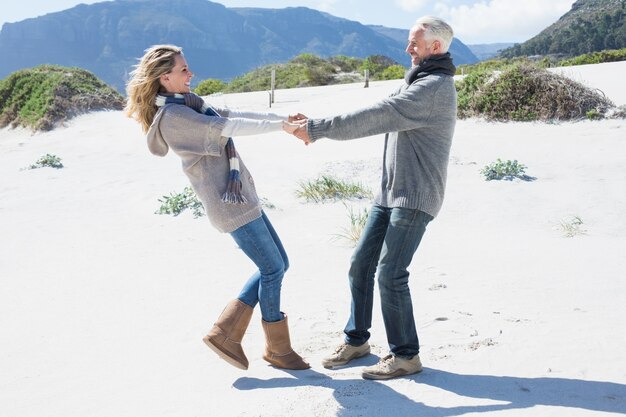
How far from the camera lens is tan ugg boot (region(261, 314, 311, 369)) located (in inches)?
142

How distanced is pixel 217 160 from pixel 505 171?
567 cm

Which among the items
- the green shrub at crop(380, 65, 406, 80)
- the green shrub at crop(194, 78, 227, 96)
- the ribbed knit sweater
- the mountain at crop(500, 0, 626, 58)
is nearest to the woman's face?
the ribbed knit sweater

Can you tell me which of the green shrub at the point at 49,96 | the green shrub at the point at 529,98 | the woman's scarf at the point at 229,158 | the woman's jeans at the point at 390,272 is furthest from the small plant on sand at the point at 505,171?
the green shrub at the point at 49,96

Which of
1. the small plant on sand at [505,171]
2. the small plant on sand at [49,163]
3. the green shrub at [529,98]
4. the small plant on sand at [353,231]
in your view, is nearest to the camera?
the small plant on sand at [353,231]

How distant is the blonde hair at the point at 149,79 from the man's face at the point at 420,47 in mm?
1283

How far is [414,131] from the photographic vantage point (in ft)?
10.8

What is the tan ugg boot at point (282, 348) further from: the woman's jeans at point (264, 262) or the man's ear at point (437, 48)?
the man's ear at point (437, 48)

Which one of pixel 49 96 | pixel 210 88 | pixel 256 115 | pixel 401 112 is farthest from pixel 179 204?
pixel 210 88

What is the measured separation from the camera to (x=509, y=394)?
311cm

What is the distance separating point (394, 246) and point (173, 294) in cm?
241

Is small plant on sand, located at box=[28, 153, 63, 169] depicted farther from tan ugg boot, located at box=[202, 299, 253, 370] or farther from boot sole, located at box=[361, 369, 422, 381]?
boot sole, located at box=[361, 369, 422, 381]

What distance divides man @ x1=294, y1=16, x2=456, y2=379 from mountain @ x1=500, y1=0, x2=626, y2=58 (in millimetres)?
56160

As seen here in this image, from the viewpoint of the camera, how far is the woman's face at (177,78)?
133 inches

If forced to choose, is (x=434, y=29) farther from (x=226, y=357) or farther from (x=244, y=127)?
(x=226, y=357)
